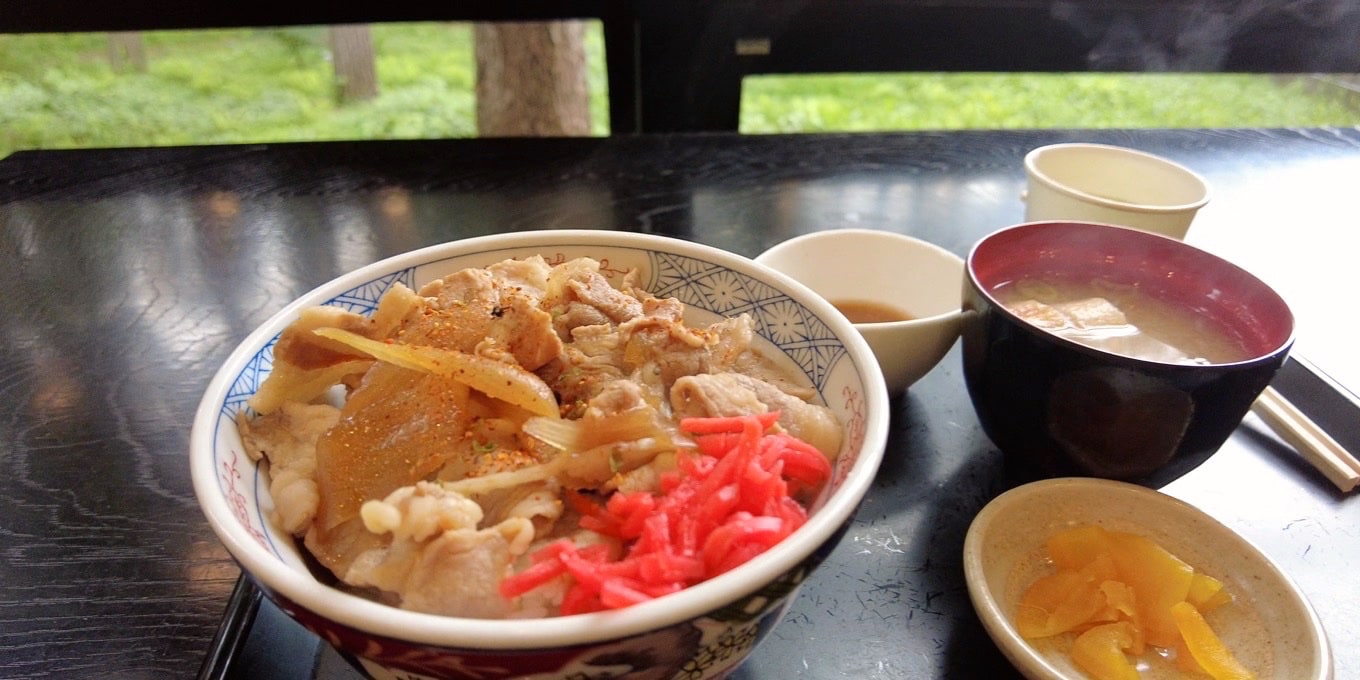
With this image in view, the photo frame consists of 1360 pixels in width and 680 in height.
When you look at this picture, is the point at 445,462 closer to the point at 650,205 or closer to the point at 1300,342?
the point at 650,205

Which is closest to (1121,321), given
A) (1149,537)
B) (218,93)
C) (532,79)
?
(1149,537)

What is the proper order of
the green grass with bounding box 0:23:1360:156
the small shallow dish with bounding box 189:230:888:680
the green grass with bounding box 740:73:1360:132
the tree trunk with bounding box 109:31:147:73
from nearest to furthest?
the small shallow dish with bounding box 189:230:888:680 → the green grass with bounding box 740:73:1360:132 → the green grass with bounding box 0:23:1360:156 → the tree trunk with bounding box 109:31:147:73

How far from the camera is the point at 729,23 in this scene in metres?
3.39

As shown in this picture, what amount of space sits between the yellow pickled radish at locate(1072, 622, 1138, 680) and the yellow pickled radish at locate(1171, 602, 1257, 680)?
74 millimetres

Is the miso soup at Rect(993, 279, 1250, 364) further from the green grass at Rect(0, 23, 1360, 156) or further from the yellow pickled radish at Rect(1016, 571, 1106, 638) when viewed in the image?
the green grass at Rect(0, 23, 1360, 156)

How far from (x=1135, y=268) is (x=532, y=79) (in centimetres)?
363

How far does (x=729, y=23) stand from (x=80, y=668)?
3037 mm

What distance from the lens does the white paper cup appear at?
1.99m

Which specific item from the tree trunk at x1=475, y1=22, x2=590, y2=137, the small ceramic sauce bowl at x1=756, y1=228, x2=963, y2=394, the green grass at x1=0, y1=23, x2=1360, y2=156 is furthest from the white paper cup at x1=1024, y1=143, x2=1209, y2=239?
the tree trunk at x1=475, y1=22, x2=590, y2=137

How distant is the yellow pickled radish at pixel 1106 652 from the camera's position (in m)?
1.09

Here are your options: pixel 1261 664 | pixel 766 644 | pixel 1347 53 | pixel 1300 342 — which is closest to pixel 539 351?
pixel 766 644

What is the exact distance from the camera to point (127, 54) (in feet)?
19.6

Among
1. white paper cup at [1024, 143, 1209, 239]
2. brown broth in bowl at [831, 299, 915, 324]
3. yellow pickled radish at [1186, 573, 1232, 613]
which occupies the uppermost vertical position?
white paper cup at [1024, 143, 1209, 239]

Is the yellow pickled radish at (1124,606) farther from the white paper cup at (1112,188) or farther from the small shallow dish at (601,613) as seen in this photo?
the white paper cup at (1112,188)
